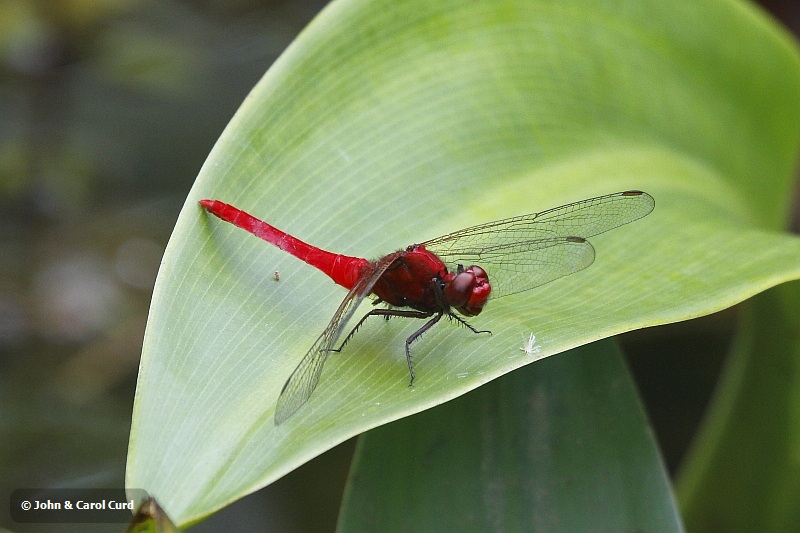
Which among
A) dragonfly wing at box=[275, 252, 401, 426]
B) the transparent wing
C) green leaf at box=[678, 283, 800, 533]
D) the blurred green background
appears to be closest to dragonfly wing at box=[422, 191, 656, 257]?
the transparent wing

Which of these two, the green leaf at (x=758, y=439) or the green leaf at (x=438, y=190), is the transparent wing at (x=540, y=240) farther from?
the green leaf at (x=758, y=439)

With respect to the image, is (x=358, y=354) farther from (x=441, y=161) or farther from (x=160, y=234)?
(x=160, y=234)

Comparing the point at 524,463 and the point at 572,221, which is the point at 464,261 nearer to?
the point at 572,221

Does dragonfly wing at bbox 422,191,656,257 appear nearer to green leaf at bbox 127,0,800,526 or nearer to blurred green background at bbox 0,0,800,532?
green leaf at bbox 127,0,800,526

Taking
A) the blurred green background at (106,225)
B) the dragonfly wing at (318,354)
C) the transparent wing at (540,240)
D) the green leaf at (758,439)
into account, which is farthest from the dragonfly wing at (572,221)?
the blurred green background at (106,225)

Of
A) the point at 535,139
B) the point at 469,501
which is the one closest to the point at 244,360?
the point at 469,501

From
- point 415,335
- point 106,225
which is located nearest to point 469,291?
point 415,335
